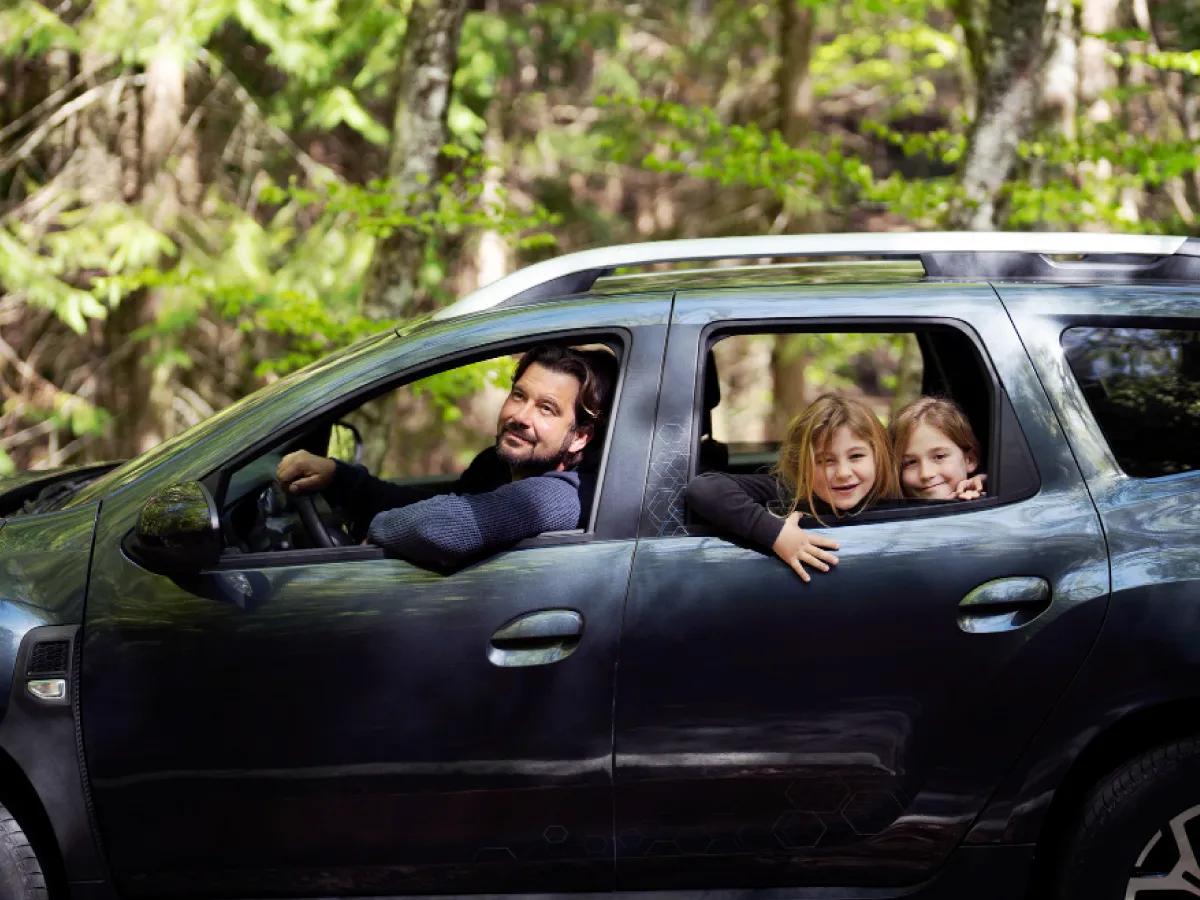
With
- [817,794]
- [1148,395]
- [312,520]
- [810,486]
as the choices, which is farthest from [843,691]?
[1148,395]

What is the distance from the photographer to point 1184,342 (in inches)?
138

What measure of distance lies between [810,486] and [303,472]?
1.43 meters

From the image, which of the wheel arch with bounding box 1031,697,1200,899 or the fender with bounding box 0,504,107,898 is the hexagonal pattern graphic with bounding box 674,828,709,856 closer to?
the wheel arch with bounding box 1031,697,1200,899

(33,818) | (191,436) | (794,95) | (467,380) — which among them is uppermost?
(794,95)

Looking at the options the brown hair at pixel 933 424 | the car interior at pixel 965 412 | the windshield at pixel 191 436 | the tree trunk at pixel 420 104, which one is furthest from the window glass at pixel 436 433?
the brown hair at pixel 933 424

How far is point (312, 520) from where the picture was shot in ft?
11.5

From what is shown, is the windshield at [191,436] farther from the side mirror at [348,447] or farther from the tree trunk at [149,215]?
the tree trunk at [149,215]

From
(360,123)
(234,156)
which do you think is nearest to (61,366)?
(234,156)

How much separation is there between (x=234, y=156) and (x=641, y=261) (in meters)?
10.8

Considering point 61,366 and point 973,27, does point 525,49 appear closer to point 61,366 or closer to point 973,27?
point 61,366

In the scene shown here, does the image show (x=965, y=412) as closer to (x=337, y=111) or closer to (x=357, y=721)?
(x=357, y=721)

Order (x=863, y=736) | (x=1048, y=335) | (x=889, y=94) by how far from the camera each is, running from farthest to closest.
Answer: (x=889, y=94)
(x=1048, y=335)
(x=863, y=736)

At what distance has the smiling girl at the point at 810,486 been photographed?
2992 mm

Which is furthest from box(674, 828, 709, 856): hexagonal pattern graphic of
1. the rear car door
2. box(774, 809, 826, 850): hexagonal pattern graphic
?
box(774, 809, 826, 850): hexagonal pattern graphic
